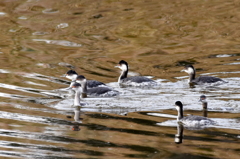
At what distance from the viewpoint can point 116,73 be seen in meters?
20.9

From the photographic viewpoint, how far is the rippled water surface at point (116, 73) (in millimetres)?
10445

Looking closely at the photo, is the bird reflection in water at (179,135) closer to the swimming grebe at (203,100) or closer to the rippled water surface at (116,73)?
the rippled water surface at (116,73)

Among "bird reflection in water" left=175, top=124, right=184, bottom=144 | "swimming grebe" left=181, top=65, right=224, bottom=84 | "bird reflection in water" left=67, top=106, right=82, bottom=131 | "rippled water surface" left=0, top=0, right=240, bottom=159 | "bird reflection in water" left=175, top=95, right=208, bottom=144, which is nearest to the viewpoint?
"rippled water surface" left=0, top=0, right=240, bottom=159

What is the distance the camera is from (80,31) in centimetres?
2812

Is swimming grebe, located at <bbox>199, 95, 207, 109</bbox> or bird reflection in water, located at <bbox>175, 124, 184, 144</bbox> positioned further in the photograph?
swimming grebe, located at <bbox>199, 95, 207, 109</bbox>

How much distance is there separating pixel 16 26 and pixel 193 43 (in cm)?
999

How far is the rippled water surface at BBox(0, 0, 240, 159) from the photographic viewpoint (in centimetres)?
1045

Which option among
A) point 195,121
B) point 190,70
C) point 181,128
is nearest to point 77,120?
point 181,128

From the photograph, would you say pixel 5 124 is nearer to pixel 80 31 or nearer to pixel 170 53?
pixel 170 53

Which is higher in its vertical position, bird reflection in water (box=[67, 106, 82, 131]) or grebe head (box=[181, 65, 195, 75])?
grebe head (box=[181, 65, 195, 75])

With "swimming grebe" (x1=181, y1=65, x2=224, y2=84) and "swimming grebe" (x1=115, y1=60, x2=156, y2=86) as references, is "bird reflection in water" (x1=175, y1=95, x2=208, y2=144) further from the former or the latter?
"swimming grebe" (x1=115, y1=60, x2=156, y2=86)

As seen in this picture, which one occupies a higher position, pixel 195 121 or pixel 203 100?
pixel 203 100

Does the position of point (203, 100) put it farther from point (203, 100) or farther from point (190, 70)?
point (190, 70)

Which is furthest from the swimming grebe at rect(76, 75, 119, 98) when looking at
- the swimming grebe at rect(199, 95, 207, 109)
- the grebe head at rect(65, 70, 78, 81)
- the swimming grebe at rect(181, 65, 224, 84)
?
the swimming grebe at rect(181, 65, 224, 84)
